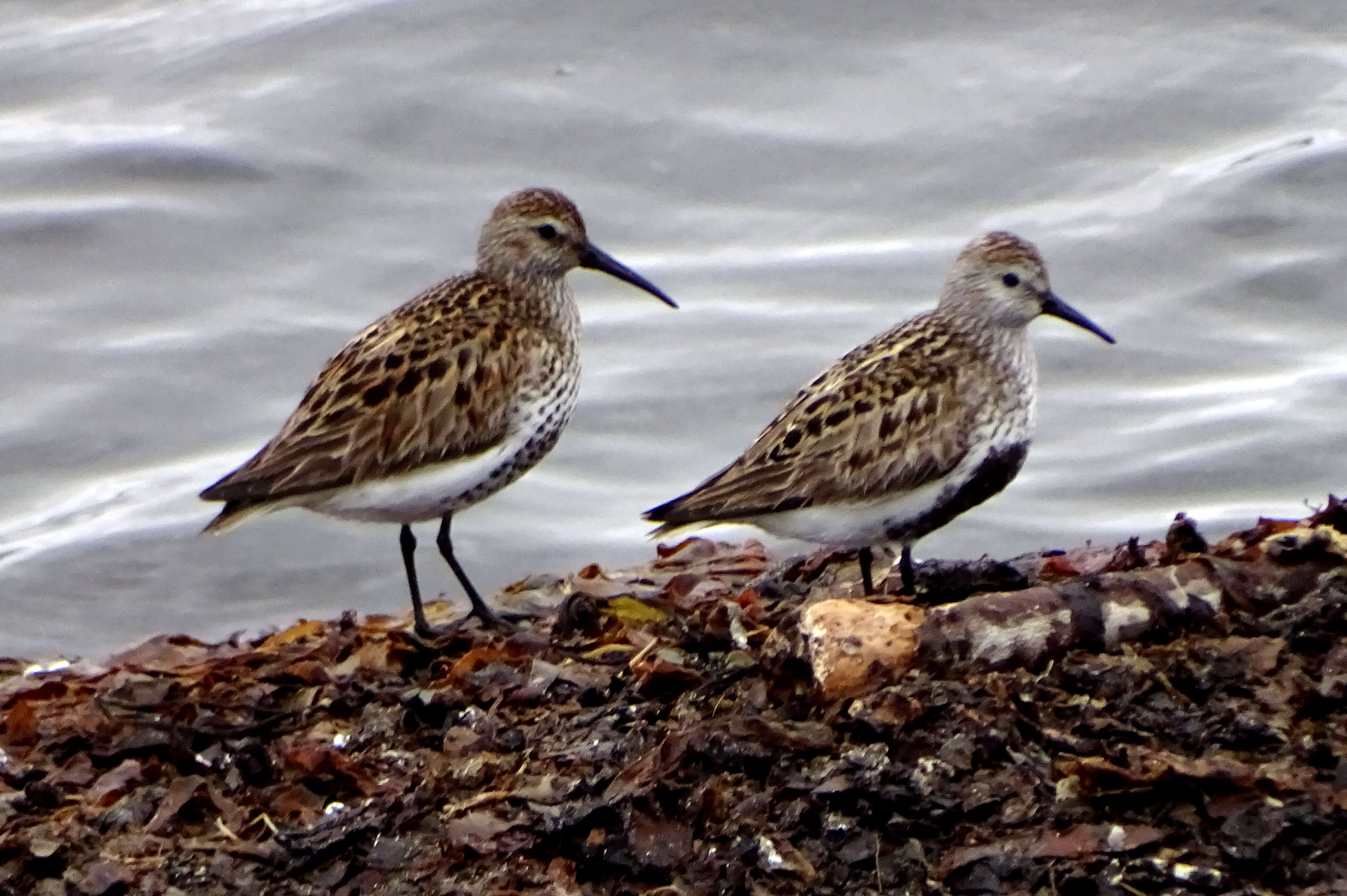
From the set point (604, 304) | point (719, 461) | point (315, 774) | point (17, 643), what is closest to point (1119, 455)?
point (719, 461)

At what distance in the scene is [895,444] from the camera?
6.12 meters

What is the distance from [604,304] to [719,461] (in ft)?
6.43

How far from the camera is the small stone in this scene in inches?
186

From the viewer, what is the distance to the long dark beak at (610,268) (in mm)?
7348

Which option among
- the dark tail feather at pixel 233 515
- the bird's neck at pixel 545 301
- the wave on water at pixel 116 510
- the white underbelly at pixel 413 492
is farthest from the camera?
the wave on water at pixel 116 510

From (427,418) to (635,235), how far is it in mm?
5418

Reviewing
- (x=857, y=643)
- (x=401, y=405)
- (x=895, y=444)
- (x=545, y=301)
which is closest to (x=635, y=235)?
(x=545, y=301)

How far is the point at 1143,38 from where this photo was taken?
13.6 metres

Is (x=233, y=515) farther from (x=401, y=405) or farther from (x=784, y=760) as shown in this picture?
(x=784, y=760)

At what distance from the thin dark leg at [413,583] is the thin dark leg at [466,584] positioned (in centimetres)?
10

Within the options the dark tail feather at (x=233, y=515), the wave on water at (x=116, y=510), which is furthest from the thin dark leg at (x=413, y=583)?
the wave on water at (x=116, y=510)

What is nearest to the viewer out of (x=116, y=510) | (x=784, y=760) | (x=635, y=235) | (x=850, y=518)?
(x=784, y=760)

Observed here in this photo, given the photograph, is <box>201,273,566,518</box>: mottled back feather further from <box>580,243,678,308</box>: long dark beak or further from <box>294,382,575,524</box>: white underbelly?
<box>580,243,678,308</box>: long dark beak

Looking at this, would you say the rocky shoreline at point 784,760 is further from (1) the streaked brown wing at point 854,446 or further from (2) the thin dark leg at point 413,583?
(2) the thin dark leg at point 413,583
